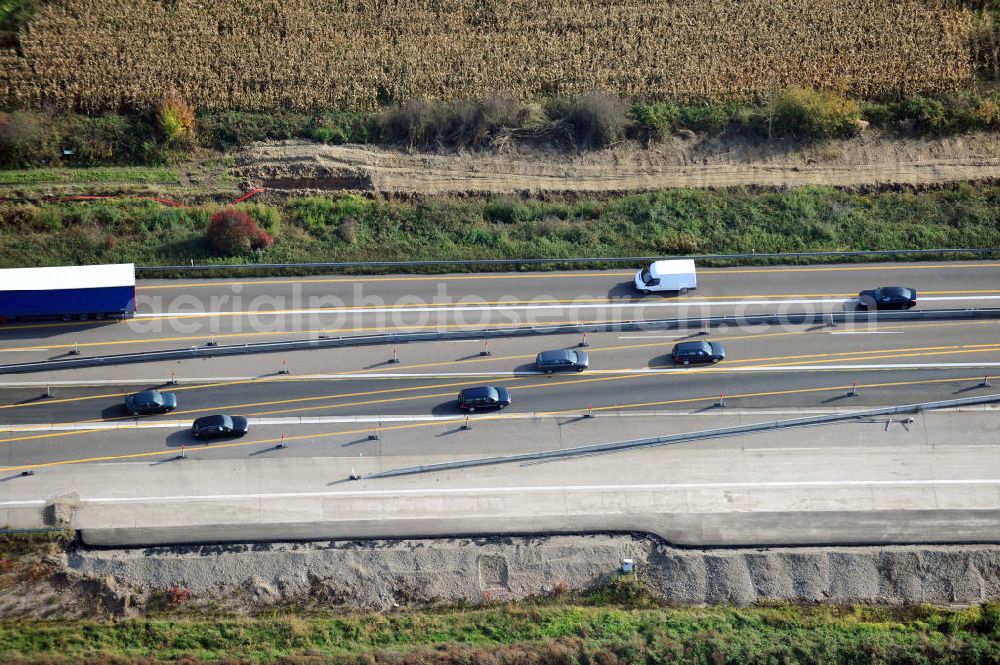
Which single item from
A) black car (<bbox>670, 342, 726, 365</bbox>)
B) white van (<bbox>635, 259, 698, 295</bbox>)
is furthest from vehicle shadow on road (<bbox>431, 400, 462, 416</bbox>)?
white van (<bbox>635, 259, 698, 295</bbox>)

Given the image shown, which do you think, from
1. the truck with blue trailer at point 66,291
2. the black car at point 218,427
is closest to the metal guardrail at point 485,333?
the truck with blue trailer at point 66,291

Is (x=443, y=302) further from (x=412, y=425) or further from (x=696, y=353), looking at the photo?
(x=696, y=353)

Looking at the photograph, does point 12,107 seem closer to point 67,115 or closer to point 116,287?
point 67,115

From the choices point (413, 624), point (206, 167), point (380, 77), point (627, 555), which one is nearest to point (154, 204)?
point (206, 167)

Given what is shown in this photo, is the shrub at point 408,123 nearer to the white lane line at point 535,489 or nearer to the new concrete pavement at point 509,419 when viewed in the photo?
the new concrete pavement at point 509,419

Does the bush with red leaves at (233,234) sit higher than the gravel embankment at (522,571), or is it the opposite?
the bush with red leaves at (233,234)

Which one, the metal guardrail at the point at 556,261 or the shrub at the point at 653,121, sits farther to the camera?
the shrub at the point at 653,121

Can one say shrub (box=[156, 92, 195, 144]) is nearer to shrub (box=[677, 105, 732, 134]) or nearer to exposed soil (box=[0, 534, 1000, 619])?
exposed soil (box=[0, 534, 1000, 619])
